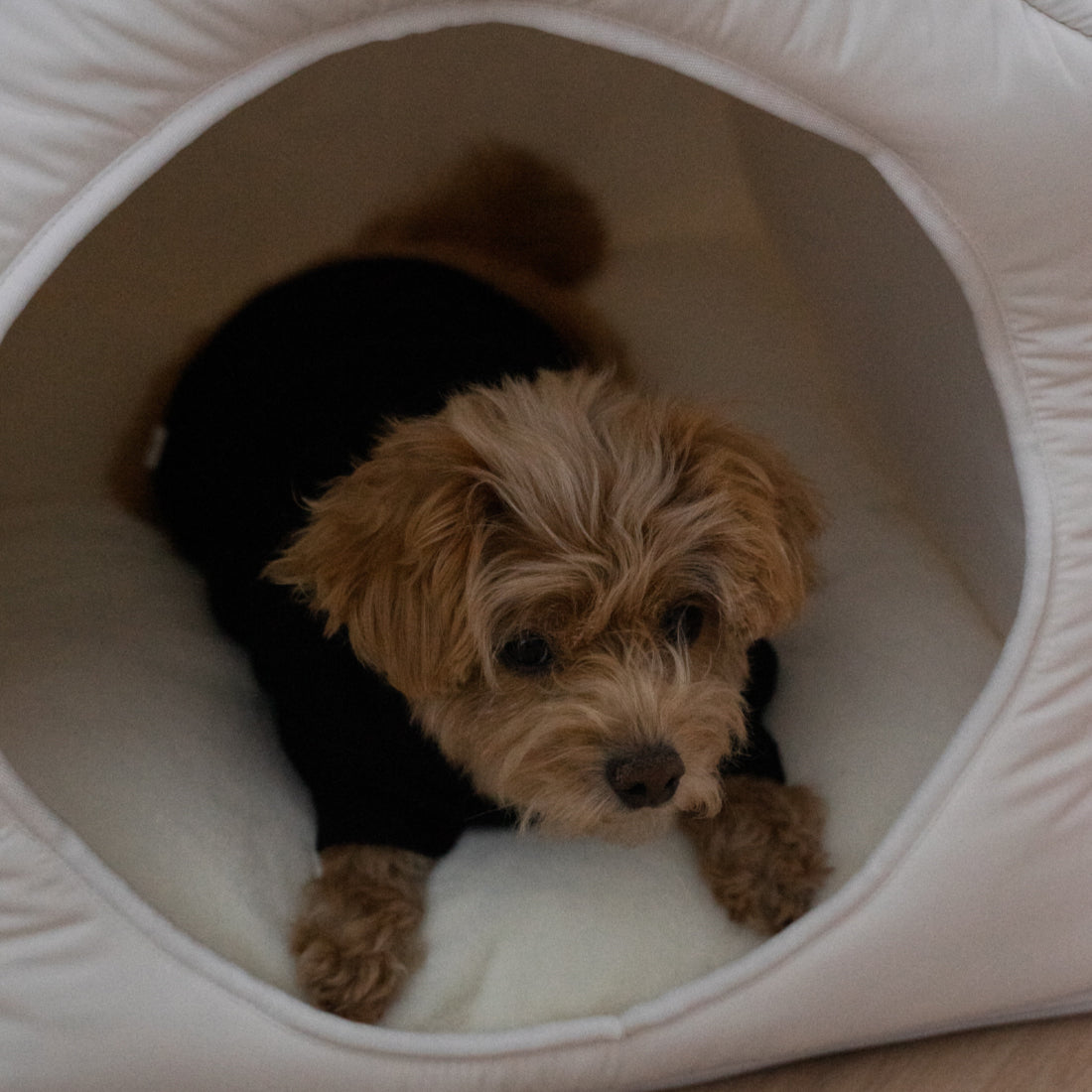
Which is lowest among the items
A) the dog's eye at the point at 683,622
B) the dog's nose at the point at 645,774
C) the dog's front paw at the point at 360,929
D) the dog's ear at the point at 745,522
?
the dog's front paw at the point at 360,929

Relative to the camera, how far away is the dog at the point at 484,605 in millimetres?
1363

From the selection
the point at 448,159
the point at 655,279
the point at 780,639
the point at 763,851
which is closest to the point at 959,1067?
the point at 763,851

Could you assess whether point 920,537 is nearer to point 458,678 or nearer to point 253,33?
point 458,678

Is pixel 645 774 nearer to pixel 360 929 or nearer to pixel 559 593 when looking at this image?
pixel 559 593

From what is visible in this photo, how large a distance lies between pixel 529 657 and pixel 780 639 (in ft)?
2.29

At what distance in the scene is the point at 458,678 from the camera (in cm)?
138

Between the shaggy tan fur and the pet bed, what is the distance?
5.8 inches

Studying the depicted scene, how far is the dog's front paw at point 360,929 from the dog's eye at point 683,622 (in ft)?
1.74

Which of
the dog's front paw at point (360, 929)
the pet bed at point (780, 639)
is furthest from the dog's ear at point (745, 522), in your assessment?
the dog's front paw at point (360, 929)

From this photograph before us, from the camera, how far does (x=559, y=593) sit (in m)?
1.37

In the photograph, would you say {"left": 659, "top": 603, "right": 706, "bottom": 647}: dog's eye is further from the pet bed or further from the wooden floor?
the wooden floor

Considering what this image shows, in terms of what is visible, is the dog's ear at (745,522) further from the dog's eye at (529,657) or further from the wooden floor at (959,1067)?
the wooden floor at (959,1067)

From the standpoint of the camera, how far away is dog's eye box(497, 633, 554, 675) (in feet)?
4.69

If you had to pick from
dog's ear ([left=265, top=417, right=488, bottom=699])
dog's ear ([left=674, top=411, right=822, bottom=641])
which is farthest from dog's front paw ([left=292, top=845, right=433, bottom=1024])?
dog's ear ([left=674, top=411, right=822, bottom=641])
